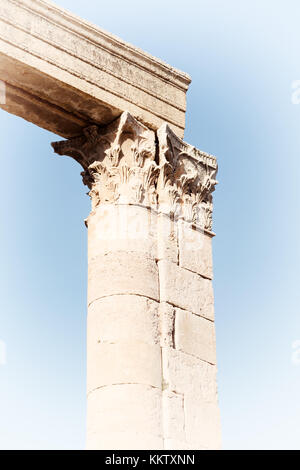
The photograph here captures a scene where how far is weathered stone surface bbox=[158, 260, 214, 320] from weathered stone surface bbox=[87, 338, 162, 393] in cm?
88

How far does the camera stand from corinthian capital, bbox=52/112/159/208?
11.4m

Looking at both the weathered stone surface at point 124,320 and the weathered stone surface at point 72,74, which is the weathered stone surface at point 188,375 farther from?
the weathered stone surface at point 72,74

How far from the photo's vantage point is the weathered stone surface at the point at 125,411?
31.7 ft

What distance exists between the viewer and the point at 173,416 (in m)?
10.0

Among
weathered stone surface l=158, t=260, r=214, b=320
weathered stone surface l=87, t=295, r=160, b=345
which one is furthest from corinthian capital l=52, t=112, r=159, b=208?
weathered stone surface l=87, t=295, r=160, b=345

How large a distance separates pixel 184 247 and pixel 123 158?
1.48 meters

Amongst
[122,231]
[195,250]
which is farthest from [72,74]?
[195,250]

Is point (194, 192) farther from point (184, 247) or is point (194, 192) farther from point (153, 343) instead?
point (153, 343)

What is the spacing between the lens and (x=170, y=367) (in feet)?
33.9

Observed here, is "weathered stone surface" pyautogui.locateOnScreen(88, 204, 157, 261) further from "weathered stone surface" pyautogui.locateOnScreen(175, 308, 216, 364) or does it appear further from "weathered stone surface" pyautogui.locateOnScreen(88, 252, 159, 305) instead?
"weathered stone surface" pyautogui.locateOnScreen(175, 308, 216, 364)

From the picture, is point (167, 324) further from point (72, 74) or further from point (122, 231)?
point (72, 74)

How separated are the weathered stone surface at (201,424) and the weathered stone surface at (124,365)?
55 centimetres

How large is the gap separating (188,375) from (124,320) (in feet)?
3.61
